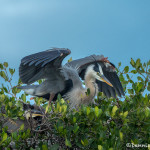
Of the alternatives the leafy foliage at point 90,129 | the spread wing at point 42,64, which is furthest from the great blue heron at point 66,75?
the leafy foliage at point 90,129

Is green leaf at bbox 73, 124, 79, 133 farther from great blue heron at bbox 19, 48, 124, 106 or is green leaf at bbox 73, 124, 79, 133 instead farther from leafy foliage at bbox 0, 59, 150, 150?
great blue heron at bbox 19, 48, 124, 106

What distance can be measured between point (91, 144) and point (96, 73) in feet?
9.43

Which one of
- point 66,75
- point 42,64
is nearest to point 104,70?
point 66,75

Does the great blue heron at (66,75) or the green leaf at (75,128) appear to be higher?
the great blue heron at (66,75)

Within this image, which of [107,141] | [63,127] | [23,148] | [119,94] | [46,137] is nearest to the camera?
[107,141]

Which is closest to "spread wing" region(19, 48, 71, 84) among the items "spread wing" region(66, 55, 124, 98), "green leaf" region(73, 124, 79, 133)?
"spread wing" region(66, 55, 124, 98)

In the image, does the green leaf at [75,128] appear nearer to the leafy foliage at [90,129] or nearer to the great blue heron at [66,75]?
the leafy foliage at [90,129]

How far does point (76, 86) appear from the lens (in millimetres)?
5840

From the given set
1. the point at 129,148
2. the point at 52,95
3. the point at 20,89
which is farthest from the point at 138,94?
the point at 20,89

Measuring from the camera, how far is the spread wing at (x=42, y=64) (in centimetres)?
470

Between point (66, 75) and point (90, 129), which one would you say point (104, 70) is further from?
point (90, 129)

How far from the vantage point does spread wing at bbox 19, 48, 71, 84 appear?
4695 millimetres

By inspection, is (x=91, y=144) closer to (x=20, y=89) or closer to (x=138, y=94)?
(x=138, y=94)

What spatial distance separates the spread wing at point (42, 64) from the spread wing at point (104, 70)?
3.35 feet
